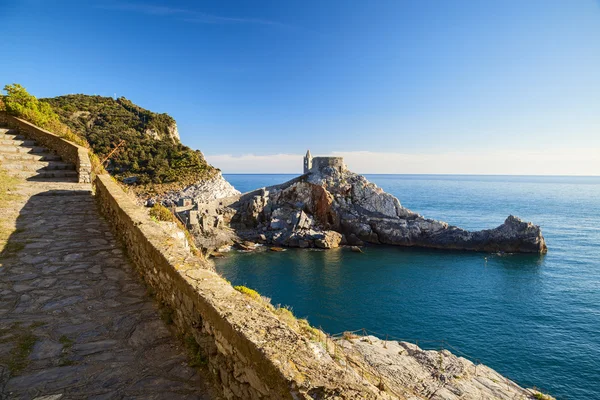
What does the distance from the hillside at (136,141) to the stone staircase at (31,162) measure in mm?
37363

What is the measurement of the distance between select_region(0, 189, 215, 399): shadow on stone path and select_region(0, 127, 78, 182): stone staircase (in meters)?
6.51

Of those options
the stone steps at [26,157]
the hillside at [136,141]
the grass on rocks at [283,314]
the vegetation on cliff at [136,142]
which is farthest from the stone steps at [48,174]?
the hillside at [136,141]

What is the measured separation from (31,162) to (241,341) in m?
14.2

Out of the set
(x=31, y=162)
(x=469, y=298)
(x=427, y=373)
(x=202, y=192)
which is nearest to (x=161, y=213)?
(x=31, y=162)

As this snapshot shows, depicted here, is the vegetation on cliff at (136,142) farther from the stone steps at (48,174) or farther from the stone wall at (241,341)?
the stone wall at (241,341)

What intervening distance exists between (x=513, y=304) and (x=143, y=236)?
32.9 m

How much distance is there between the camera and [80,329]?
12.2ft

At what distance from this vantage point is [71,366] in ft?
10.3

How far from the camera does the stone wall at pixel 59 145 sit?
1136 centimetres

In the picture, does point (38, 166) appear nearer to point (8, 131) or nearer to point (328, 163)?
point (8, 131)

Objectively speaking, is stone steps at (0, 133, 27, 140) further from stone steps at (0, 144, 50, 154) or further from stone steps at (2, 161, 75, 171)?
stone steps at (2, 161, 75, 171)

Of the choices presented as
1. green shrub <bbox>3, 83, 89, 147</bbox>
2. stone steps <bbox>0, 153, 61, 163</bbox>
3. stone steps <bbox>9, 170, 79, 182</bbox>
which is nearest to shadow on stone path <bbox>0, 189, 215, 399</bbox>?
stone steps <bbox>9, 170, 79, 182</bbox>

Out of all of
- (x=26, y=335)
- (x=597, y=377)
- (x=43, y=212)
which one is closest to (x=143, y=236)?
(x=26, y=335)

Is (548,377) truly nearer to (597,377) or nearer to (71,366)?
(597,377)
